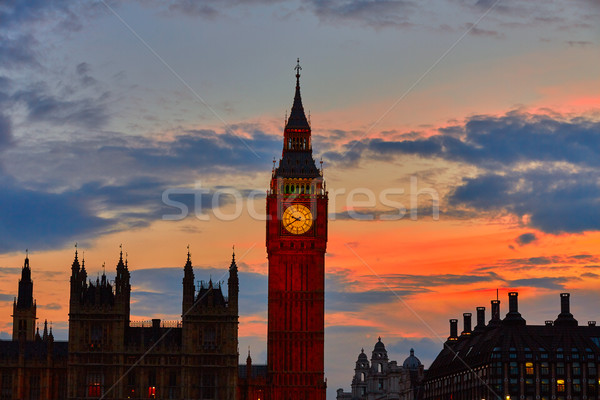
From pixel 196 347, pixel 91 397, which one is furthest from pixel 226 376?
pixel 91 397

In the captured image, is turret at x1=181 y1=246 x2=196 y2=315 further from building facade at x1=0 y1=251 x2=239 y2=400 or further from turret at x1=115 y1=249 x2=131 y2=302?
turret at x1=115 y1=249 x2=131 y2=302

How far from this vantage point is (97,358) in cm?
18750

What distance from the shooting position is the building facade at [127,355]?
187000 millimetres

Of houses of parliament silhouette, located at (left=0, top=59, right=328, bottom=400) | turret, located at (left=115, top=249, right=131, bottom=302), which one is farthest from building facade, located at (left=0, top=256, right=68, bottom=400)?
turret, located at (left=115, top=249, right=131, bottom=302)

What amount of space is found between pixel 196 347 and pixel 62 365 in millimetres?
17945

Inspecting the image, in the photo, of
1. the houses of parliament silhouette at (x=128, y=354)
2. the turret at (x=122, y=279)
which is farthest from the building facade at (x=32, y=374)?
the turret at (x=122, y=279)

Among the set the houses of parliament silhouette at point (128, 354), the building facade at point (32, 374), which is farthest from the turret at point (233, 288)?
the building facade at point (32, 374)

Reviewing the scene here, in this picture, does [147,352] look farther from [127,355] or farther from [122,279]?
[122,279]

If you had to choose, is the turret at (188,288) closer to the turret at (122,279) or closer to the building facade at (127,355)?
the building facade at (127,355)

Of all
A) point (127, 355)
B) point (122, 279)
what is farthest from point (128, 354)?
point (122, 279)

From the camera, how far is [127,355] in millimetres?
187875

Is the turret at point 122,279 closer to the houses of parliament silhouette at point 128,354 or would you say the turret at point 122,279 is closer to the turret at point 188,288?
the houses of parliament silhouette at point 128,354

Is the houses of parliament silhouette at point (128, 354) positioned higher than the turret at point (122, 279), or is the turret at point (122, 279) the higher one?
the turret at point (122, 279)

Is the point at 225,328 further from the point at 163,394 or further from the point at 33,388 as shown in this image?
the point at 33,388
